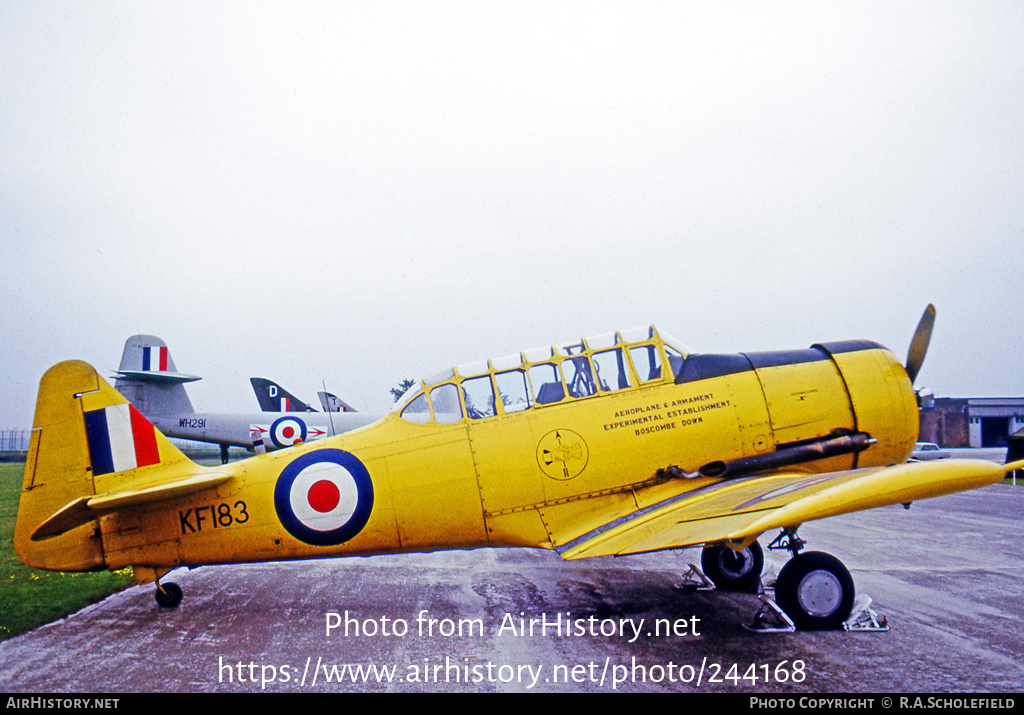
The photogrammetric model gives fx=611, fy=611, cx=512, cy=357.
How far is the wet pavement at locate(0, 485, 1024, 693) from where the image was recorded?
13.9 feet

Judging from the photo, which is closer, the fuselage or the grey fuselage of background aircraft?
the fuselage

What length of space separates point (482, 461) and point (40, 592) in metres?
5.30

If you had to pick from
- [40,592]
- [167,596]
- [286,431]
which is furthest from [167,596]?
[286,431]

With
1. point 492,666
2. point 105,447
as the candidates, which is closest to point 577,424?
point 492,666

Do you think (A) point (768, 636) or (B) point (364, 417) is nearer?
(A) point (768, 636)

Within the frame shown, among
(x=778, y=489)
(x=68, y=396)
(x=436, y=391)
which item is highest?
(x=68, y=396)

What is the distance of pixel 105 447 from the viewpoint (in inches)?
233

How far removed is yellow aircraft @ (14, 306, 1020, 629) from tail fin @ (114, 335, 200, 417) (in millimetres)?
17115

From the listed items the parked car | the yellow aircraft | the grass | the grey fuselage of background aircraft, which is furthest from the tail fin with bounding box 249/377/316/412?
the parked car

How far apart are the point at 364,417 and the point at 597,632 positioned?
2262cm

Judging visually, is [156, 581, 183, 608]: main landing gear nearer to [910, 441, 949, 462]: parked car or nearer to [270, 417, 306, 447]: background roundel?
[270, 417, 306, 447]: background roundel

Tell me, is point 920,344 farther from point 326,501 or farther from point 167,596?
point 167,596
